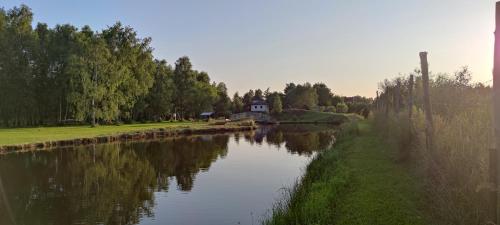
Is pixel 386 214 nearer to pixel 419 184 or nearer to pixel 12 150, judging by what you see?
pixel 419 184

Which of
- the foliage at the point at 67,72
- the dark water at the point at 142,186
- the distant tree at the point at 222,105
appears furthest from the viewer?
the distant tree at the point at 222,105

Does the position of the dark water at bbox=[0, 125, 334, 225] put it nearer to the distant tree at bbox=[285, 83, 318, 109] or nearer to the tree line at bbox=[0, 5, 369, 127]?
the tree line at bbox=[0, 5, 369, 127]

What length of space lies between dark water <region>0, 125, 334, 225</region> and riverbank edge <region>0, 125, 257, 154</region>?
2.65 metres

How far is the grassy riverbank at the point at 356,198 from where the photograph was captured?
9812 mm

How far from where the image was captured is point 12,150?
33.9 m

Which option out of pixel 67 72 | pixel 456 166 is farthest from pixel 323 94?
pixel 456 166

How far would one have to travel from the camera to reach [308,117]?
347 ft

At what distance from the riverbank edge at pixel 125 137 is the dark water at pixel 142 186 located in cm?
265

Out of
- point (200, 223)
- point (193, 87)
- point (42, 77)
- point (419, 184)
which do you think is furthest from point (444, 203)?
point (193, 87)

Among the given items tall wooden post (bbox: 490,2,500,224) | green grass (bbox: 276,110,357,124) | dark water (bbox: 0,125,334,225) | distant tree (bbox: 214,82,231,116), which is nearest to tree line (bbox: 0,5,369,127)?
dark water (bbox: 0,125,334,225)

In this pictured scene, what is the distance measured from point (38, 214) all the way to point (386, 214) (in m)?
11.7

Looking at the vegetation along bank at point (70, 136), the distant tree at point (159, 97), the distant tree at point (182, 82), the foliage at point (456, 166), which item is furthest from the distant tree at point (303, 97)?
the foliage at point (456, 166)

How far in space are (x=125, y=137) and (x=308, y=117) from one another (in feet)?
210

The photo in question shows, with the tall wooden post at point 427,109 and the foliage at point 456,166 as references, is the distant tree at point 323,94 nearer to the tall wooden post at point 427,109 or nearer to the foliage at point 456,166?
the foliage at point 456,166
